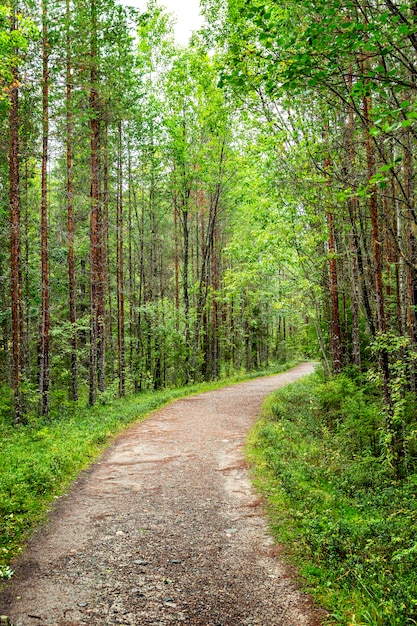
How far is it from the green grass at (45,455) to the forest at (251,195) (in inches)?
40.7

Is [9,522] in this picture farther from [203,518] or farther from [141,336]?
[141,336]

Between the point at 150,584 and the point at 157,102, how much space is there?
22021mm

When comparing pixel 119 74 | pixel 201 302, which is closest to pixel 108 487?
pixel 119 74

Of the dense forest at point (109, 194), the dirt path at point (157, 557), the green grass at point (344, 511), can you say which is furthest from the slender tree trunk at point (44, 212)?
the green grass at point (344, 511)

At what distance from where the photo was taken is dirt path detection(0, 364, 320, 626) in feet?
12.5

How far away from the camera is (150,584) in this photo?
4.27 metres

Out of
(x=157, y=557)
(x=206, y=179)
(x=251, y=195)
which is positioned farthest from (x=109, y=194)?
(x=157, y=557)

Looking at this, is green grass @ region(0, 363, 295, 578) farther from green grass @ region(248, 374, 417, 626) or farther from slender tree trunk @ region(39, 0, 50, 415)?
green grass @ region(248, 374, 417, 626)

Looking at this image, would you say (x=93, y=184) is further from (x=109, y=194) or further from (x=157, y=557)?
(x=157, y=557)

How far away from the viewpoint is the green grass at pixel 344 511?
148 inches

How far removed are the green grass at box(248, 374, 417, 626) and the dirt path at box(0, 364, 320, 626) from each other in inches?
13.1

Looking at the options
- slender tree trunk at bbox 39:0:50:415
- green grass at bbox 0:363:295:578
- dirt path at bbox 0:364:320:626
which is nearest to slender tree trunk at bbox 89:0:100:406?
slender tree trunk at bbox 39:0:50:415

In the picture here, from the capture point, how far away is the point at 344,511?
593 cm

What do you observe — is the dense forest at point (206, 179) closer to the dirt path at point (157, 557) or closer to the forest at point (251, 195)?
the forest at point (251, 195)
